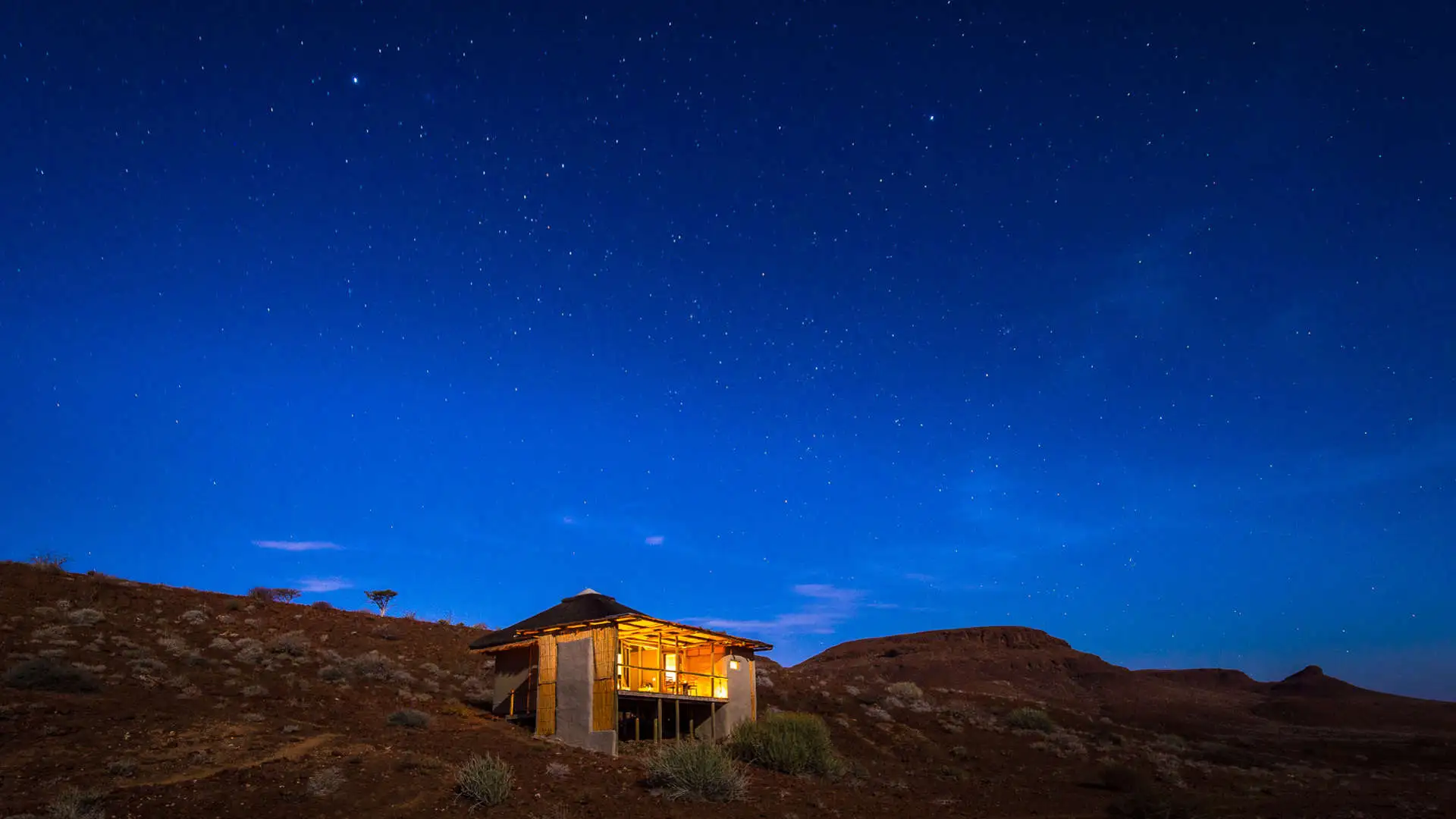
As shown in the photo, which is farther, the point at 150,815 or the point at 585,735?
the point at 585,735

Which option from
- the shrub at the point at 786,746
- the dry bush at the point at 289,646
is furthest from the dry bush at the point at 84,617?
the shrub at the point at 786,746

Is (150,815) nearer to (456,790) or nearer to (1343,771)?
(456,790)

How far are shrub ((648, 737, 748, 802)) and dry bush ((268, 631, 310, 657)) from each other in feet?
56.5

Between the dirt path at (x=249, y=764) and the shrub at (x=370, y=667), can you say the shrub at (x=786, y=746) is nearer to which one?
the dirt path at (x=249, y=764)

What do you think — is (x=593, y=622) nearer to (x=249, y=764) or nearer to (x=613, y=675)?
(x=613, y=675)

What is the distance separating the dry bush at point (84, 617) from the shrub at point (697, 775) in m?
20.7

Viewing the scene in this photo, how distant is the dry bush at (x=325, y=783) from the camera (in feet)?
42.5

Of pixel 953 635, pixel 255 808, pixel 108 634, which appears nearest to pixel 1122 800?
pixel 255 808

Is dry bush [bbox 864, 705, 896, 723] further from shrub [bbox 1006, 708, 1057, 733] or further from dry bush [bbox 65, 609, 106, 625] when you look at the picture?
dry bush [bbox 65, 609, 106, 625]

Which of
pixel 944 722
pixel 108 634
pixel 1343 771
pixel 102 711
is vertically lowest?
pixel 1343 771

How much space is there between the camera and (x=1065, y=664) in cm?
7312

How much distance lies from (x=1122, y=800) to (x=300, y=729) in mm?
19378

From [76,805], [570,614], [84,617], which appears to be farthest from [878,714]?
[84,617]

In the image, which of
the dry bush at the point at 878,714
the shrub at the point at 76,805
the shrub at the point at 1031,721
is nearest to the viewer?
the shrub at the point at 76,805
